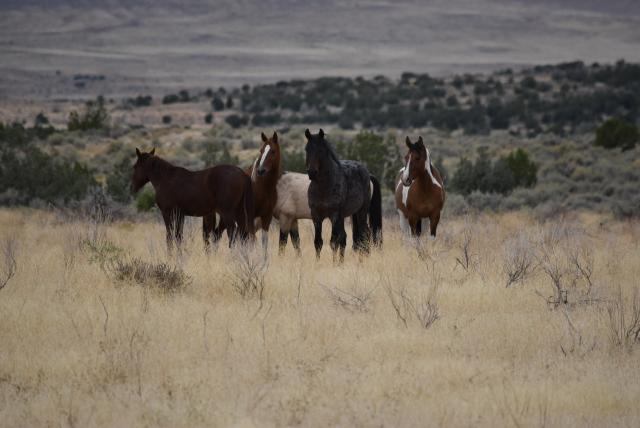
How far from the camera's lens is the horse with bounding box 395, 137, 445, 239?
516 inches

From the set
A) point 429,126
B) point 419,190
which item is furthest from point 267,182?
point 429,126

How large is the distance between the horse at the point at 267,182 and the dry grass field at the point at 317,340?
44.7 inches

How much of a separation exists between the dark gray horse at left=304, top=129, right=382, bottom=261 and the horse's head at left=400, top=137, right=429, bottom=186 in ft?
2.38

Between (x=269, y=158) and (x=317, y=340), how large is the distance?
17.3ft

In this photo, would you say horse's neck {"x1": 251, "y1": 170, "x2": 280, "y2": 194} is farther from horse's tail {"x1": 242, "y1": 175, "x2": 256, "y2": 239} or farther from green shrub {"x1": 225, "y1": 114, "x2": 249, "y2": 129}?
green shrub {"x1": 225, "y1": 114, "x2": 249, "y2": 129}

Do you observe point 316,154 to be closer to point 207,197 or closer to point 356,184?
point 356,184

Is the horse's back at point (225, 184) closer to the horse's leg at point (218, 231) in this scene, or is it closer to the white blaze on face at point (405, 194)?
the horse's leg at point (218, 231)

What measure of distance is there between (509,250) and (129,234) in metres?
7.12

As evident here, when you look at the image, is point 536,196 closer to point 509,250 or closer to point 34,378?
point 509,250

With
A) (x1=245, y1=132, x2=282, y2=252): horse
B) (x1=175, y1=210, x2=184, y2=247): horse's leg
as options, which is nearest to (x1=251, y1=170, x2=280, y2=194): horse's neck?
(x1=245, y1=132, x2=282, y2=252): horse

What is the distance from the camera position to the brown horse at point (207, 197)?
12.6m

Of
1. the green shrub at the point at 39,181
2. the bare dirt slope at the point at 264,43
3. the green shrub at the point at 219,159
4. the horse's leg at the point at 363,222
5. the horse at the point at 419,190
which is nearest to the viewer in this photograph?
the horse at the point at 419,190

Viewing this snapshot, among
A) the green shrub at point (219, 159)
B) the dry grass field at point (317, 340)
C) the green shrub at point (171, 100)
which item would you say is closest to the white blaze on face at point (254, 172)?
the dry grass field at point (317, 340)

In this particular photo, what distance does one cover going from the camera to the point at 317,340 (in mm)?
8195
